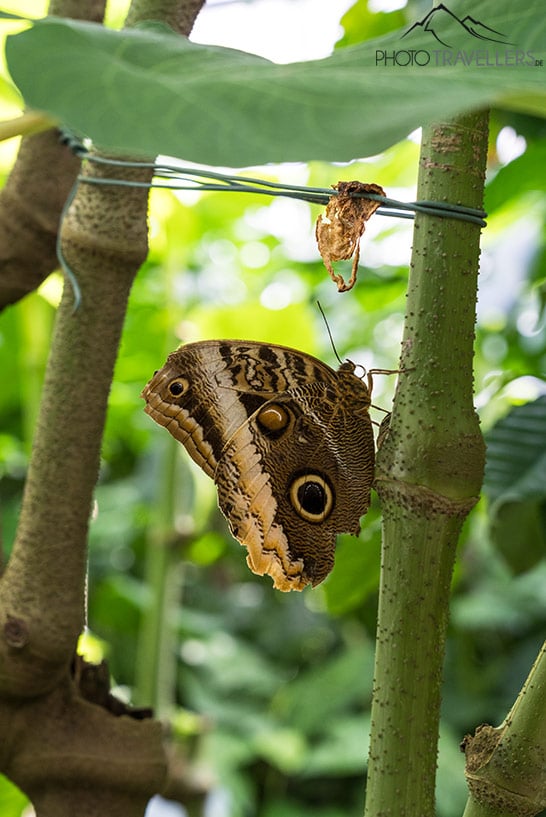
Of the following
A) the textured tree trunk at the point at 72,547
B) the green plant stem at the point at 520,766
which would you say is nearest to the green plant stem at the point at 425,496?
the green plant stem at the point at 520,766

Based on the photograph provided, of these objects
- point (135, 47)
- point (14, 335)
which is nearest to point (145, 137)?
point (135, 47)

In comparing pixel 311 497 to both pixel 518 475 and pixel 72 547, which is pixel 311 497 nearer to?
pixel 72 547

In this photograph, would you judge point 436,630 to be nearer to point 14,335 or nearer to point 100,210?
point 100,210

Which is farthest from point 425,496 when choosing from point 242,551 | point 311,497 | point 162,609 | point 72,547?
Answer: point 242,551

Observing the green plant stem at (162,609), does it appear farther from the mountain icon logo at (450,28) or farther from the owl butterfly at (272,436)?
the mountain icon logo at (450,28)

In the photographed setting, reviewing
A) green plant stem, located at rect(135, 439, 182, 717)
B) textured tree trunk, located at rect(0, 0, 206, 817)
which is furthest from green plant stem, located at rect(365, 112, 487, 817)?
green plant stem, located at rect(135, 439, 182, 717)

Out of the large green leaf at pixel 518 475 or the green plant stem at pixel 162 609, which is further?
the green plant stem at pixel 162 609
